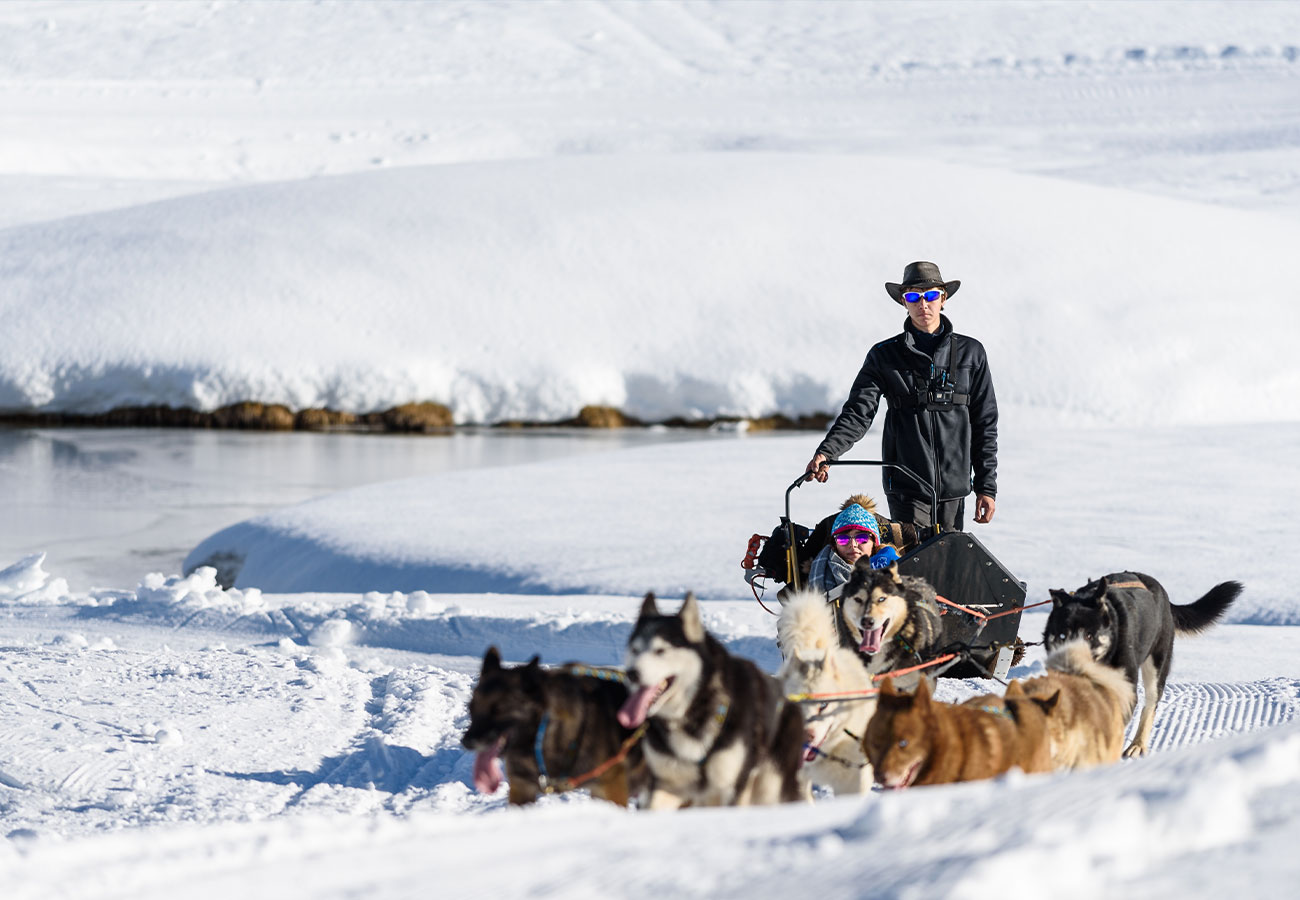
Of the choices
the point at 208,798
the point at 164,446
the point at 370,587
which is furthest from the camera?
the point at 164,446

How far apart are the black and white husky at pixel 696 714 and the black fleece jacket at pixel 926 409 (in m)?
2.06

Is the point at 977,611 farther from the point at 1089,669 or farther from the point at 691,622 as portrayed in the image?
the point at 691,622

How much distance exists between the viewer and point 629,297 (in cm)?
1681

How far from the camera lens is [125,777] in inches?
162

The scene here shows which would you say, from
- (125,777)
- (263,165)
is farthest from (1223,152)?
(125,777)

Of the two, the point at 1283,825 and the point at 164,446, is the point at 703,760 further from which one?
the point at 164,446

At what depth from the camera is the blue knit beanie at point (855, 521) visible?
165 inches

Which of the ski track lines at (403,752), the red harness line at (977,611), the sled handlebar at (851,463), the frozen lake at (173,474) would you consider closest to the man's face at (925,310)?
the sled handlebar at (851,463)

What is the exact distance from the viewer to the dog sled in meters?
4.05

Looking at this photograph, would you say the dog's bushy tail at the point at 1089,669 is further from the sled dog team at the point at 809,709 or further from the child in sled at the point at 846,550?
the child in sled at the point at 846,550

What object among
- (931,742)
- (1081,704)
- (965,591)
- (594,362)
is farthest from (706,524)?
(594,362)

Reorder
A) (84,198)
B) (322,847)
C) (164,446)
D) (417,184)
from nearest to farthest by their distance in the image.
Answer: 1. (322,847)
2. (164,446)
3. (417,184)
4. (84,198)

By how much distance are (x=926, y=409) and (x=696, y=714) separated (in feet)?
7.82

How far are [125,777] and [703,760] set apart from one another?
2381 millimetres
